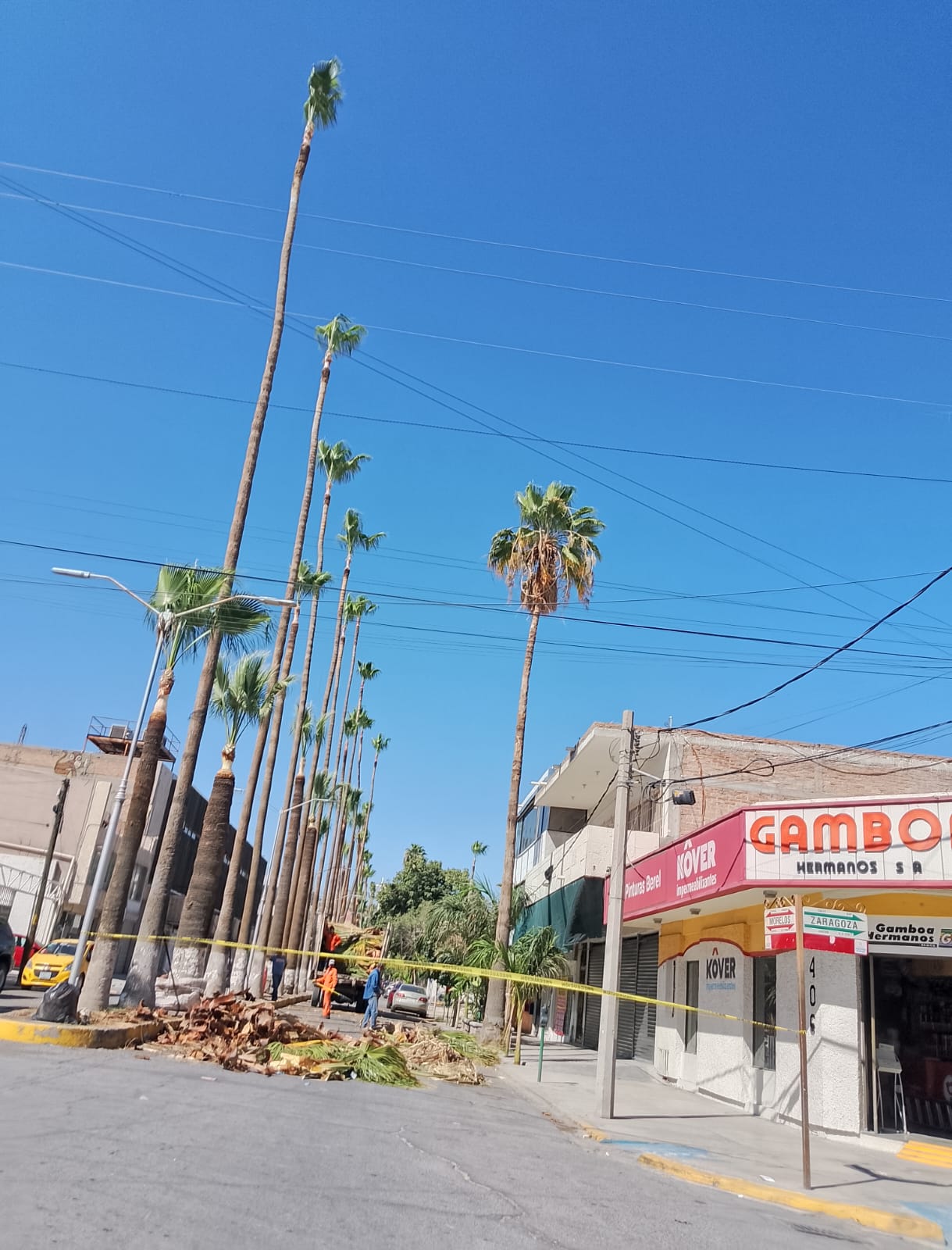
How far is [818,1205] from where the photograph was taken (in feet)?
31.4

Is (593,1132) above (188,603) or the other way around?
the other way around

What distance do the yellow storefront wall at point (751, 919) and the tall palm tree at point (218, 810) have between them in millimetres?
11512

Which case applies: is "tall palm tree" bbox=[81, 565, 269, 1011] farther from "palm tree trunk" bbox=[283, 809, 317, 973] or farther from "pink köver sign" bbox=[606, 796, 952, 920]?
"palm tree trunk" bbox=[283, 809, 317, 973]

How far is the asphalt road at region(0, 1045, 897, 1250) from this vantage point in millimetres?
5652

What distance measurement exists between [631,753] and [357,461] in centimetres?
2844

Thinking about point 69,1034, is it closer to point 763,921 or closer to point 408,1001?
point 763,921

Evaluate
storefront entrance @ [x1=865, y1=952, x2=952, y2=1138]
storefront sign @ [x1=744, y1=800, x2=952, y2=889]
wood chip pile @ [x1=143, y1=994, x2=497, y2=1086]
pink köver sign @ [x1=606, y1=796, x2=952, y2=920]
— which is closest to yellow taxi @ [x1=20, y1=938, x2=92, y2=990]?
wood chip pile @ [x1=143, y1=994, x2=497, y2=1086]

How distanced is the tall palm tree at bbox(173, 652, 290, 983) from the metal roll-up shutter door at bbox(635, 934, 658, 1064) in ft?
39.4

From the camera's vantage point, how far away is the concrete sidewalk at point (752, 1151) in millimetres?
10133

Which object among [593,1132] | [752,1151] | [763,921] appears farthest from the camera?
[763,921]

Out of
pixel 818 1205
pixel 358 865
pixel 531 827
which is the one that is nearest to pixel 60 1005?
pixel 818 1205

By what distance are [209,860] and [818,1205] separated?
1804cm

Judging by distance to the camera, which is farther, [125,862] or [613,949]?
[125,862]

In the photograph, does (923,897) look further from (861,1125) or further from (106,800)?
(106,800)
